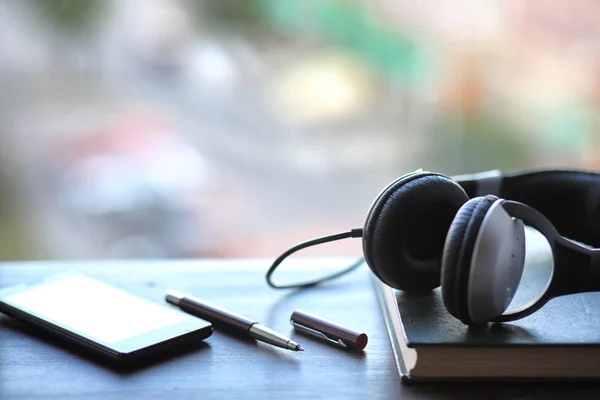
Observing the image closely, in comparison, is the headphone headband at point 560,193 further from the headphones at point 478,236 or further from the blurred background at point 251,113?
the blurred background at point 251,113

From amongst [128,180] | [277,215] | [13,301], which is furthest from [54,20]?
[13,301]

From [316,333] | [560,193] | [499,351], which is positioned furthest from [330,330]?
[560,193]

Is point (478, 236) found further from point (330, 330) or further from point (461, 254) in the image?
point (330, 330)

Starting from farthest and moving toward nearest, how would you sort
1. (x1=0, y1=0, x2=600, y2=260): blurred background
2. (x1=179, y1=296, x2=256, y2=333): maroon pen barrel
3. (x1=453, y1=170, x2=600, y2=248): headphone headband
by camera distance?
(x1=0, y1=0, x2=600, y2=260): blurred background → (x1=453, y1=170, x2=600, y2=248): headphone headband → (x1=179, y1=296, x2=256, y2=333): maroon pen barrel

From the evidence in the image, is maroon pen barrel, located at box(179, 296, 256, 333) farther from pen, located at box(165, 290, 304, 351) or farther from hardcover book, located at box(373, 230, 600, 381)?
hardcover book, located at box(373, 230, 600, 381)

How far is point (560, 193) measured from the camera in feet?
2.39

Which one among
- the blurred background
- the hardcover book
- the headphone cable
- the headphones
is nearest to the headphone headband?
the headphones

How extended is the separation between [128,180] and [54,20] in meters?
0.37

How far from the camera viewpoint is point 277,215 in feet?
5.64

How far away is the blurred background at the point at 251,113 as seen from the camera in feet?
5.24

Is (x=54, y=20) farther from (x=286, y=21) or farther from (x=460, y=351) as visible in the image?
(x=460, y=351)

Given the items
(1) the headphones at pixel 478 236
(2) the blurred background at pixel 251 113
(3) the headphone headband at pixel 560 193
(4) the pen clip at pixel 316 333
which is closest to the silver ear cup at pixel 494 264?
(1) the headphones at pixel 478 236

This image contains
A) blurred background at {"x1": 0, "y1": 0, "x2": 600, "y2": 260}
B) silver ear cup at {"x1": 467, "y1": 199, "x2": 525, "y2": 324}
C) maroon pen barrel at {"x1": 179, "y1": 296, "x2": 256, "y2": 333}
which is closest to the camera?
silver ear cup at {"x1": 467, "y1": 199, "x2": 525, "y2": 324}

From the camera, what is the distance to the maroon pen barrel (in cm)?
59
